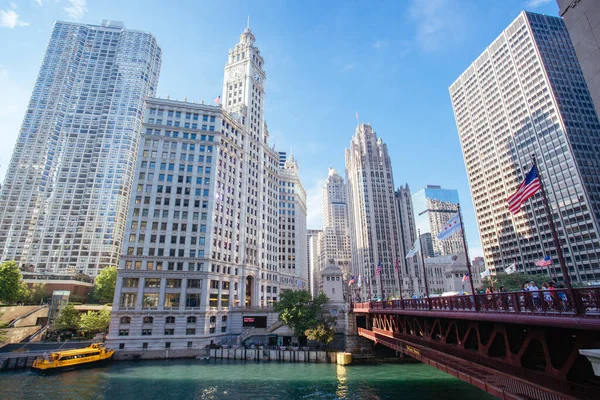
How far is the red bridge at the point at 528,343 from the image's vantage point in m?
12.6

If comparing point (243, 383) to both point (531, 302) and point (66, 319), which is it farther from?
point (66, 319)

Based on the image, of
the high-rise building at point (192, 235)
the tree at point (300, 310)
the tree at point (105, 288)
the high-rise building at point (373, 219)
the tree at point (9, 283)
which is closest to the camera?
the tree at point (300, 310)

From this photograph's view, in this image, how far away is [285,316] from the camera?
5953cm

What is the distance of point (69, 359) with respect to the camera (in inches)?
1884

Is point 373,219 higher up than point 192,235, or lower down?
higher up

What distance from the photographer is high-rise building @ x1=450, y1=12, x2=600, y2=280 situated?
105312 millimetres

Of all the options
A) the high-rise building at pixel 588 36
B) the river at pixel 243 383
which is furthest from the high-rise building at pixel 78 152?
the high-rise building at pixel 588 36

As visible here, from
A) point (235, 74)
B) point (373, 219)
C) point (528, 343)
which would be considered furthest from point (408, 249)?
point (528, 343)

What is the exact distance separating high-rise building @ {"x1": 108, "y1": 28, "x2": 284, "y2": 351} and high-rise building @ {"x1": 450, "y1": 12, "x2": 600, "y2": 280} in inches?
3941

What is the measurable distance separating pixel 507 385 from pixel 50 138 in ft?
575

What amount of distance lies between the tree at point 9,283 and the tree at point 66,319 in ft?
48.8

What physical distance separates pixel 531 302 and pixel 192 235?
6496 centimetres

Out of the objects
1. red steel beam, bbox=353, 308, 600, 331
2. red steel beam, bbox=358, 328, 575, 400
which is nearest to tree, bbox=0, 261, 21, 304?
red steel beam, bbox=358, 328, 575, 400

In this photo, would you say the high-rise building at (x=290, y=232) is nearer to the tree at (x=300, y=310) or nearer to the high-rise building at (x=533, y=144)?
the tree at (x=300, y=310)
